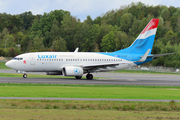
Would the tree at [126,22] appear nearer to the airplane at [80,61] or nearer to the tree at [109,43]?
the tree at [109,43]

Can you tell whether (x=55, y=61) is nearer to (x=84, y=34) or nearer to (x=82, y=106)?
(x=82, y=106)

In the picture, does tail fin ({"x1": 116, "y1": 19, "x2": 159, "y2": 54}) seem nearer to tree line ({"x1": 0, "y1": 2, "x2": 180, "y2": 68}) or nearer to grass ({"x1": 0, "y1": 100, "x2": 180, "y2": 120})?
grass ({"x1": 0, "y1": 100, "x2": 180, "y2": 120})

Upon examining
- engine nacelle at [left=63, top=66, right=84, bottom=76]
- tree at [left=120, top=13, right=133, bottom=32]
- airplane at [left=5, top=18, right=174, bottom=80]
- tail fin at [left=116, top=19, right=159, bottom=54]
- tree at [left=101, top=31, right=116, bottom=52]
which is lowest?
engine nacelle at [left=63, top=66, right=84, bottom=76]

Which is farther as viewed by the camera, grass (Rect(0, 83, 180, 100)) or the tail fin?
the tail fin

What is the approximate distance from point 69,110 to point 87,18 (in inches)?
6030

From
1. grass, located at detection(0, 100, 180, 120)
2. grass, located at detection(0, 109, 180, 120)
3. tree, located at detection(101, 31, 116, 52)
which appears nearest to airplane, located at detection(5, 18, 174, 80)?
grass, located at detection(0, 100, 180, 120)

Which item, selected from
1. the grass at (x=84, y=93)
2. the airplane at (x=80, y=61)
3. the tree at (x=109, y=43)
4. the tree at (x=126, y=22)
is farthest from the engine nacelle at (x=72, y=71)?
the tree at (x=126, y=22)

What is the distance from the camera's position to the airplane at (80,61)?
4572 centimetres

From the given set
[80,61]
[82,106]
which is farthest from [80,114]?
[80,61]

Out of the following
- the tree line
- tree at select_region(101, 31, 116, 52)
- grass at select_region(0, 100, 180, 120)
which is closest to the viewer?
grass at select_region(0, 100, 180, 120)

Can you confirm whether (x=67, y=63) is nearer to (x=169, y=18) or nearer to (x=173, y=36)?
(x=173, y=36)

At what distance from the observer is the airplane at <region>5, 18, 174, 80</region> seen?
150ft

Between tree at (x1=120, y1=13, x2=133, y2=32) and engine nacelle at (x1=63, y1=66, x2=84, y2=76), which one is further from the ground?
tree at (x1=120, y1=13, x2=133, y2=32)

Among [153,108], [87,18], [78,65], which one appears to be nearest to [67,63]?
[78,65]
